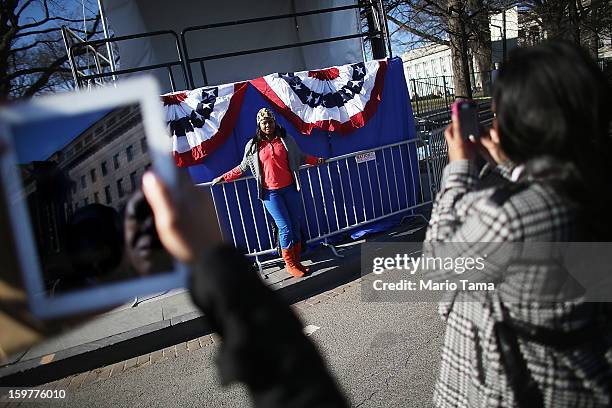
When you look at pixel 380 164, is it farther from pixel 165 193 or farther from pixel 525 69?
pixel 165 193

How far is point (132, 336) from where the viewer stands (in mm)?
4156

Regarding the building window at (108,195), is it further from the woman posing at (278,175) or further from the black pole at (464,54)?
the black pole at (464,54)

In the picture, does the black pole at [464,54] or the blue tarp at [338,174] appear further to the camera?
the black pole at [464,54]

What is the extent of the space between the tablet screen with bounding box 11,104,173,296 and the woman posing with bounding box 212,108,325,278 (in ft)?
14.7

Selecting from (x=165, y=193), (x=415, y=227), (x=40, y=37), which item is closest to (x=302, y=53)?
(x=415, y=227)

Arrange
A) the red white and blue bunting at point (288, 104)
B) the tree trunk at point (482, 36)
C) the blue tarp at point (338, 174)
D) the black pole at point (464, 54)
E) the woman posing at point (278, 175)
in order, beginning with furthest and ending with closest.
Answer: the tree trunk at point (482, 36)
the black pole at point (464, 54)
the blue tarp at point (338, 174)
the red white and blue bunting at point (288, 104)
the woman posing at point (278, 175)

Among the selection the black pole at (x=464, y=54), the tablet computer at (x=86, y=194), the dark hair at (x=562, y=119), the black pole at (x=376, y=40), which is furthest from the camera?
the black pole at (x=464, y=54)

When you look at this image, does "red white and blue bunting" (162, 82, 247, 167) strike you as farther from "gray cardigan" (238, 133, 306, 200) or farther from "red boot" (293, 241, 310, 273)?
"red boot" (293, 241, 310, 273)

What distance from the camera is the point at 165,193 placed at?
2.07 ft

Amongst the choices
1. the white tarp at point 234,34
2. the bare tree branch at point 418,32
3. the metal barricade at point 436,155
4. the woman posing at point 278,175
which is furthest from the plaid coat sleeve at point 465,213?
the bare tree branch at point 418,32

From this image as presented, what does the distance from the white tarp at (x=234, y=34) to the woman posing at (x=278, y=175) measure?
341 cm

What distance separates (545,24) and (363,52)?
15022mm

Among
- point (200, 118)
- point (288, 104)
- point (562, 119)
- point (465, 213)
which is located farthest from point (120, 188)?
point (288, 104)

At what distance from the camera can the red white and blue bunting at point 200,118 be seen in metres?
5.38
